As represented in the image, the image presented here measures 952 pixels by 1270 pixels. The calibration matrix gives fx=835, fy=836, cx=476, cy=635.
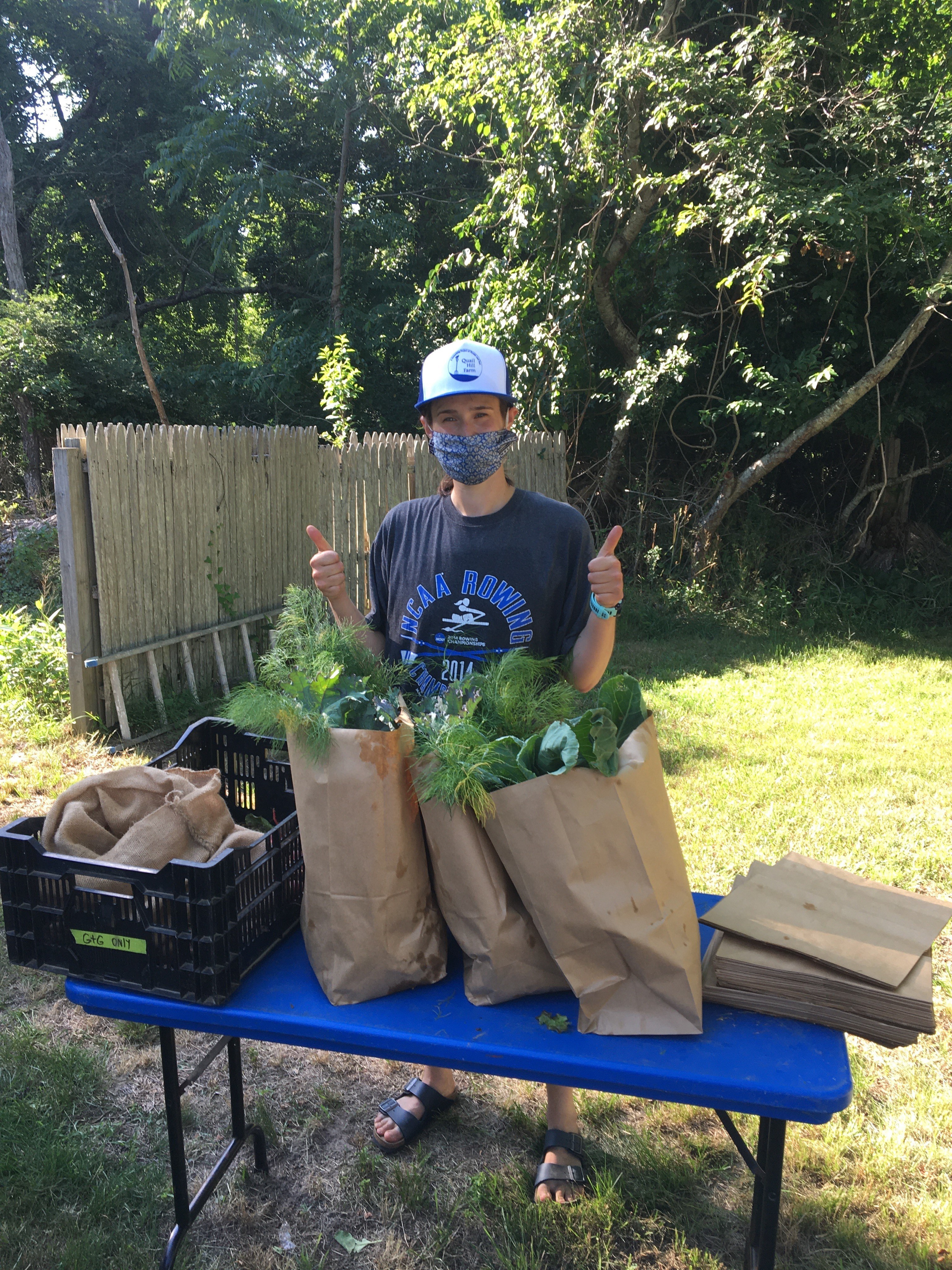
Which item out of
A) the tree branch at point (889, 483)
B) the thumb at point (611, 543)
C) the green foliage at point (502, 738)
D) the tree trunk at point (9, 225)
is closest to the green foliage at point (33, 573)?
the thumb at point (611, 543)

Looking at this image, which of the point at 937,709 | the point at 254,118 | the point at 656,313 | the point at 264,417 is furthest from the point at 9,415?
the point at 937,709

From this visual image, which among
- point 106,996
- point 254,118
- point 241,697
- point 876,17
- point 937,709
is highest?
point 254,118

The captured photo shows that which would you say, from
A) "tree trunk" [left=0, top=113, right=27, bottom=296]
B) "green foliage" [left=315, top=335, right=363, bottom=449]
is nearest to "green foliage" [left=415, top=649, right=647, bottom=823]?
"green foliage" [left=315, top=335, right=363, bottom=449]

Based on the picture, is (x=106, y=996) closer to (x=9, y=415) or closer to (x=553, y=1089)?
(x=553, y=1089)

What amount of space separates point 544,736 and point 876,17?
35.0ft

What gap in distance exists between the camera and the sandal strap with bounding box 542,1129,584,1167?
7.72 feet

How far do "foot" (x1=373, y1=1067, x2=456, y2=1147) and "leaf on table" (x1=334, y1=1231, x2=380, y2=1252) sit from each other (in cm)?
29

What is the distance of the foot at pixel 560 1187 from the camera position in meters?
2.27

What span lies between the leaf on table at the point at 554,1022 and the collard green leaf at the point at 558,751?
0.48 m

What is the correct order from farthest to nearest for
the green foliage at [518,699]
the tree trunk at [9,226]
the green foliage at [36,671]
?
the tree trunk at [9,226] → the green foliage at [36,671] → the green foliage at [518,699]

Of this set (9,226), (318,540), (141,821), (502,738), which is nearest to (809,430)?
(318,540)

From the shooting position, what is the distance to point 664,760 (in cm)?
534

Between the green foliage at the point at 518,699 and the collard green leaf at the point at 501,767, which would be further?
the green foliage at the point at 518,699

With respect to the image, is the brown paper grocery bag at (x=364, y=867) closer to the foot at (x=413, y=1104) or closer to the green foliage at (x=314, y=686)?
the green foliage at (x=314, y=686)
